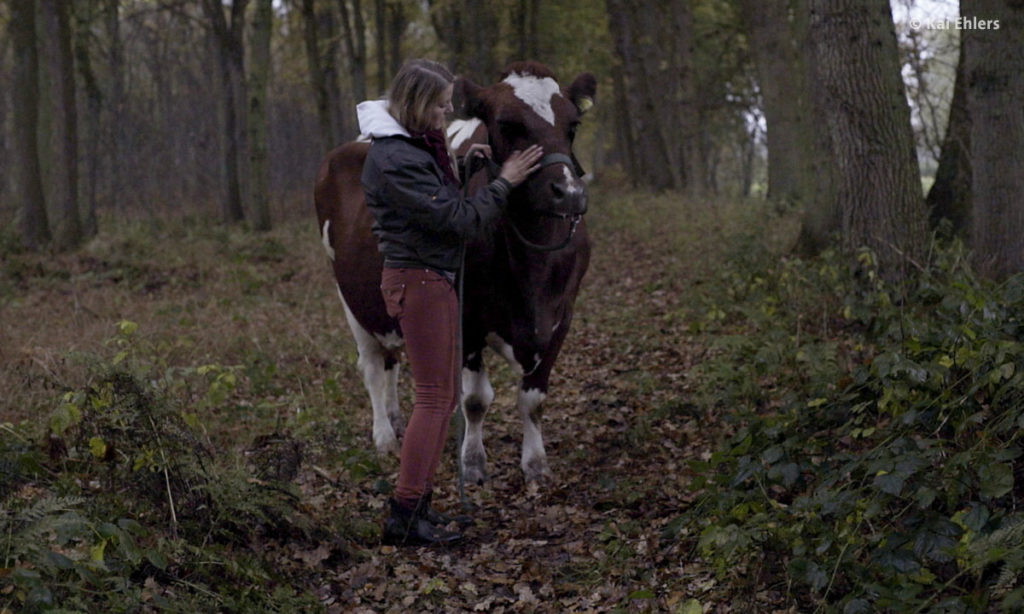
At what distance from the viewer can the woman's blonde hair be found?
15.7ft

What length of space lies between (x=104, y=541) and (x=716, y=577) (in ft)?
8.00

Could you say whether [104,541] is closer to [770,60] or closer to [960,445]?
[960,445]

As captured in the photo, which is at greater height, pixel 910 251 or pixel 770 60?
pixel 770 60

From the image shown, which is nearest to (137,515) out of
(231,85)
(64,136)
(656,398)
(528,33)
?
(656,398)

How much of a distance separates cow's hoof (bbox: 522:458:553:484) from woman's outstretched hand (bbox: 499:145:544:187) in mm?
1900

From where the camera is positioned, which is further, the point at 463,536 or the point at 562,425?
the point at 562,425

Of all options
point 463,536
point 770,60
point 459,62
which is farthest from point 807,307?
point 459,62

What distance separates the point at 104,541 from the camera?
362cm

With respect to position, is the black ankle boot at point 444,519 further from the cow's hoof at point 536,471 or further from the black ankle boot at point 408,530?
the cow's hoof at point 536,471

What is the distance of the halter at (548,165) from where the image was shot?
5.30 meters

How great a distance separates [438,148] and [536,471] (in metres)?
2.21

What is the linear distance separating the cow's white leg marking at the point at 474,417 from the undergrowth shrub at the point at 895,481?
155 centimetres

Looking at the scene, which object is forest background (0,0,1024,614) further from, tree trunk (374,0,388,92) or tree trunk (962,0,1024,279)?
tree trunk (374,0,388,92)

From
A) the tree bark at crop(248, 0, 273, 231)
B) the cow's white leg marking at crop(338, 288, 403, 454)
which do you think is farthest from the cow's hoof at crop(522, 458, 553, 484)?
the tree bark at crop(248, 0, 273, 231)
